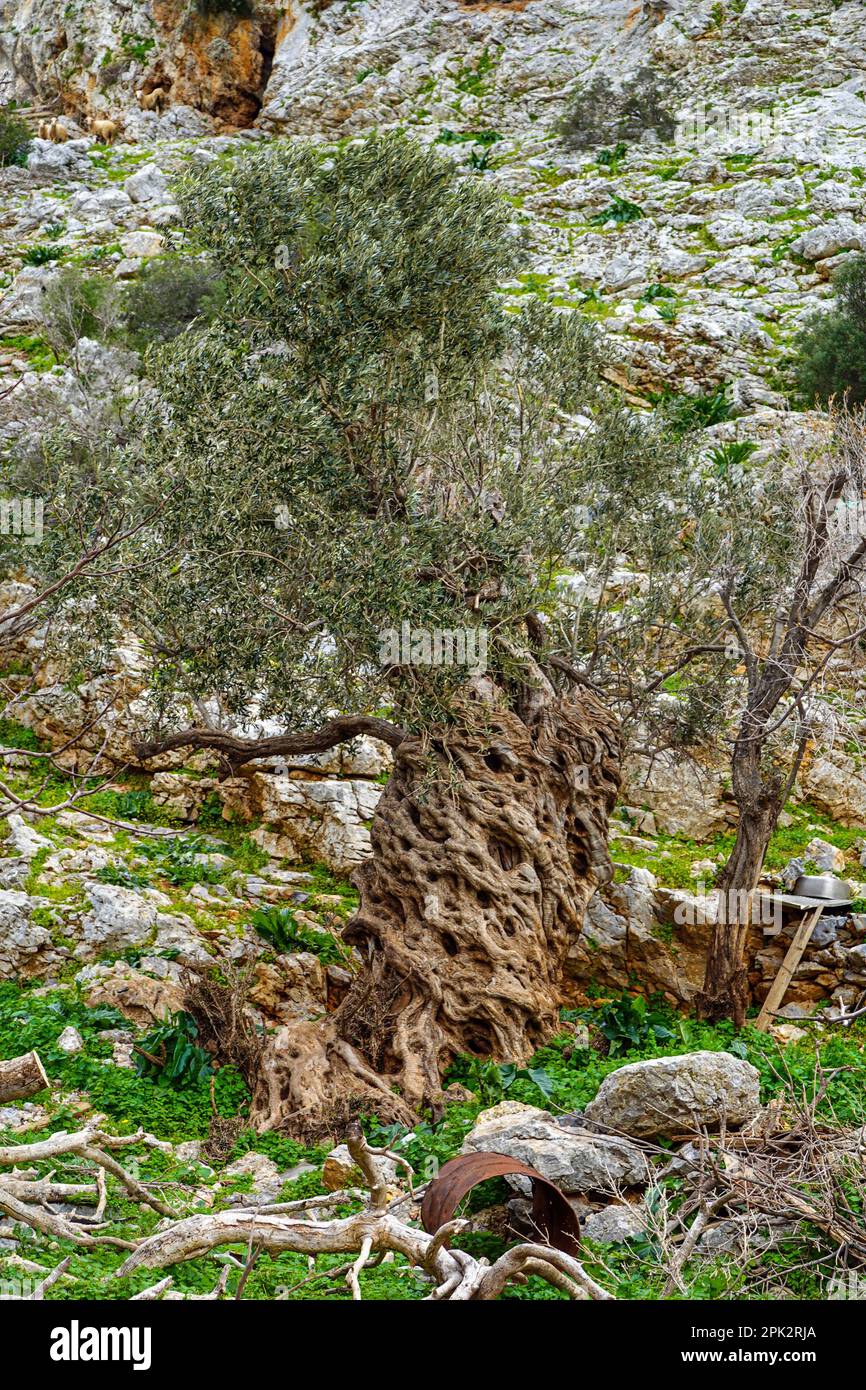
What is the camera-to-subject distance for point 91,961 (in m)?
12.1

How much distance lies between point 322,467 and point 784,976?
7687 mm

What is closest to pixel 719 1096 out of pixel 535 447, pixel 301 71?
pixel 535 447

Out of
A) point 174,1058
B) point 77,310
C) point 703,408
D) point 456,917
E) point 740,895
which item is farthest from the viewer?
point 77,310

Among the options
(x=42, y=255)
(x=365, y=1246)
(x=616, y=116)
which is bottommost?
(x=365, y=1246)

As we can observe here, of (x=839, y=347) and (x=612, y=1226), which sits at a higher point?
(x=839, y=347)

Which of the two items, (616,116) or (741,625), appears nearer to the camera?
(741,625)

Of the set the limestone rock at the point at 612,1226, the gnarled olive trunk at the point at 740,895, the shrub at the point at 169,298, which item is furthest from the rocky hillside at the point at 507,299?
the shrub at the point at 169,298

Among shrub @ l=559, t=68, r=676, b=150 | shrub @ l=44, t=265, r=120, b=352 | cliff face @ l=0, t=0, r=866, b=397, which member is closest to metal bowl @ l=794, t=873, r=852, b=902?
cliff face @ l=0, t=0, r=866, b=397

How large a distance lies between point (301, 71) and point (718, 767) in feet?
112

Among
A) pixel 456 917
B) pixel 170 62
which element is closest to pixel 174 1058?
pixel 456 917

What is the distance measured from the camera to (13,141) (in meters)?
36.9

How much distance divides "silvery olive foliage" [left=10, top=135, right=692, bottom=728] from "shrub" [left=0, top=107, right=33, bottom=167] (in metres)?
30.9

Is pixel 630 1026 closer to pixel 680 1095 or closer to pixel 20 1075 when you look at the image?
pixel 680 1095
